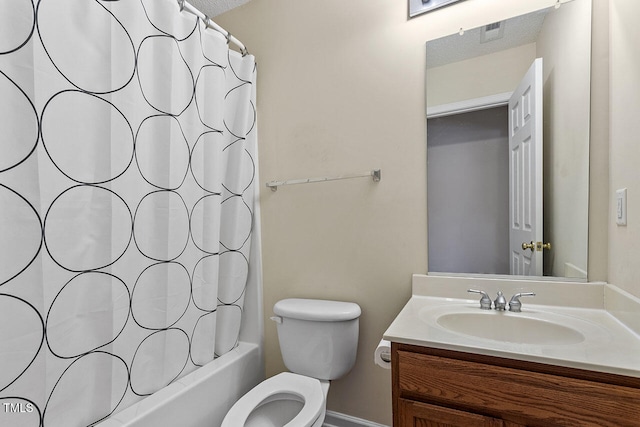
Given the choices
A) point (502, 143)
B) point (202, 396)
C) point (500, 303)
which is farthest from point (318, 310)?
point (502, 143)

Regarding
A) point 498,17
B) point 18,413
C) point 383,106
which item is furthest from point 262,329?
point 498,17

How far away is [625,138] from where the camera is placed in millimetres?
998

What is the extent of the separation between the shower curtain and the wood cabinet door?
92 cm

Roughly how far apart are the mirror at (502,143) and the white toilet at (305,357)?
1.57 feet

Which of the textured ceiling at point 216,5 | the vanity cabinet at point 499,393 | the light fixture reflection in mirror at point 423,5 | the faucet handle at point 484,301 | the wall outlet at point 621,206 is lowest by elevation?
the vanity cabinet at point 499,393

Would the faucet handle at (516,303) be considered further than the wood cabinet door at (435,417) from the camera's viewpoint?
Yes

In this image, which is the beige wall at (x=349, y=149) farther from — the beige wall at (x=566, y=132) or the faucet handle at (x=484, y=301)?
the faucet handle at (x=484, y=301)

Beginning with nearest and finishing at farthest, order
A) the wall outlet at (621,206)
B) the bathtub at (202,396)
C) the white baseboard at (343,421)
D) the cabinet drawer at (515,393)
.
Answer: the cabinet drawer at (515,393), the wall outlet at (621,206), the bathtub at (202,396), the white baseboard at (343,421)

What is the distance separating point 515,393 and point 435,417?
0.23 meters

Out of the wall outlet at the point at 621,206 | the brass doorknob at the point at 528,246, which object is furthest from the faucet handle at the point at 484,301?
the wall outlet at the point at 621,206

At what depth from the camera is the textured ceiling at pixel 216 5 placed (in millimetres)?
1816

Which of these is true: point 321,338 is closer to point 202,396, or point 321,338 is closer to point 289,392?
point 289,392

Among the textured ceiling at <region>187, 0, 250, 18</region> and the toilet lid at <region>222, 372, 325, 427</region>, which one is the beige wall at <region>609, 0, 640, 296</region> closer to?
the toilet lid at <region>222, 372, 325, 427</region>

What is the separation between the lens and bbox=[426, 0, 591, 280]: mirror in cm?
117
